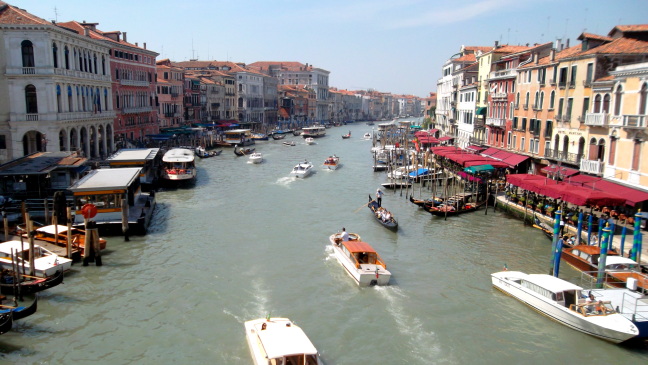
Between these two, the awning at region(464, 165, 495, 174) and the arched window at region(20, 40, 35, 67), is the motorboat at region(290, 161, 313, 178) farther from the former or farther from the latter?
the arched window at region(20, 40, 35, 67)

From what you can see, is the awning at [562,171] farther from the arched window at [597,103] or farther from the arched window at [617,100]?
the arched window at [617,100]

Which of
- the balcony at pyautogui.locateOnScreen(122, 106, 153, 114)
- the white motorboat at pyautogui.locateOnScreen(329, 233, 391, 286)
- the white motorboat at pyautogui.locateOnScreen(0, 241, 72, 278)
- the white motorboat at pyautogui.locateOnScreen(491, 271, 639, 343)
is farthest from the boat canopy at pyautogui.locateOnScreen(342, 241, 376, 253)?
the balcony at pyautogui.locateOnScreen(122, 106, 153, 114)

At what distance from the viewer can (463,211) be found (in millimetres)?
Result: 23344

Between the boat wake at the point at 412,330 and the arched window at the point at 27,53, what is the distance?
74.4 ft

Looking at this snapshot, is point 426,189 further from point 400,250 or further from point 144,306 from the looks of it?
point 144,306

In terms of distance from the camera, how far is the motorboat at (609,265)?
13297 mm

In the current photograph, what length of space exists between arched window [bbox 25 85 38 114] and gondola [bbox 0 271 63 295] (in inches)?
679

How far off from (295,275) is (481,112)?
81.6ft

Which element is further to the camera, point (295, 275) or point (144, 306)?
point (295, 275)

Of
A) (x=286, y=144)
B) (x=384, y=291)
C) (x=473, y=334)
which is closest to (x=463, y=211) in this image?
(x=384, y=291)

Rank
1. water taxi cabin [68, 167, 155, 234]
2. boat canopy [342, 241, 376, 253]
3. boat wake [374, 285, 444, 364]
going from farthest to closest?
water taxi cabin [68, 167, 155, 234] < boat canopy [342, 241, 376, 253] < boat wake [374, 285, 444, 364]

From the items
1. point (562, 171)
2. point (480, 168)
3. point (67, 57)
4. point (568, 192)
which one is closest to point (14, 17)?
point (67, 57)

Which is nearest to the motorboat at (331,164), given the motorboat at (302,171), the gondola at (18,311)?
the motorboat at (302,171)

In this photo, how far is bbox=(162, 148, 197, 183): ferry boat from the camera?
28841 millimetres
